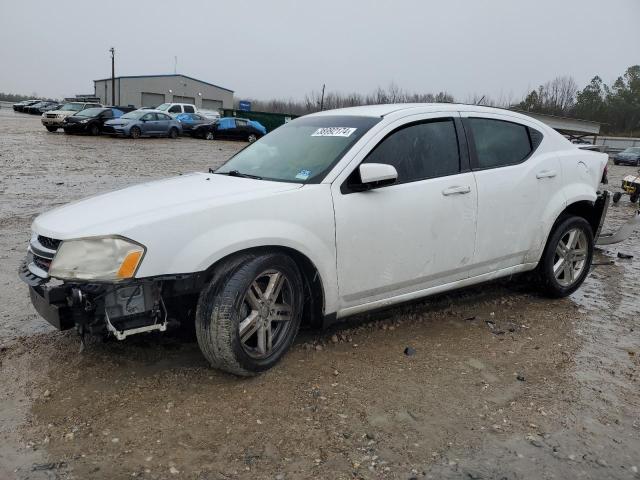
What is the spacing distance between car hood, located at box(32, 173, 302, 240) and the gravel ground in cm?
95

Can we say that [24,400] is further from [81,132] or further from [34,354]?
[81,132]

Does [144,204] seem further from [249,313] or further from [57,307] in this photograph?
[249,313]

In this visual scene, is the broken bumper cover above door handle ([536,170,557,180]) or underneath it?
underneath

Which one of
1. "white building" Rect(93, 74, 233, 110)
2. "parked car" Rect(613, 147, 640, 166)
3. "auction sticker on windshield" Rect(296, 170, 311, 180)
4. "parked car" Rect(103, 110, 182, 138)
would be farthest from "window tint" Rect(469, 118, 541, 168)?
"white building" Rect(93, 74, 233, 110)

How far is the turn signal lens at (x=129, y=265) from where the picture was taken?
112 inches

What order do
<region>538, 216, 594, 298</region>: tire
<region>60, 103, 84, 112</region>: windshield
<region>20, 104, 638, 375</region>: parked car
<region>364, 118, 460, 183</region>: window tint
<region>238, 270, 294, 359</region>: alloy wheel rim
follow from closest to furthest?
<region>20, 104, 638, 375</region>: parked car → <region>238, 270, 294, 359</region>: alloy wheel rim → <region>364, 118, 460, 183</region>: window tint → <region>538, 216, 594, 298</region>: tire → <region>60, 103, 84, 112</region>: windshield

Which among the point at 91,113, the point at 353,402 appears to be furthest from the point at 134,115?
the point at 353,402

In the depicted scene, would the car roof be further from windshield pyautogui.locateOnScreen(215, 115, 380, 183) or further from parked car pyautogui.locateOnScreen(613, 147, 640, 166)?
parked car pyautogui.locateOnScreen(613, 147, 640, 166)

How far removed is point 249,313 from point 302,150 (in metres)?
1.33

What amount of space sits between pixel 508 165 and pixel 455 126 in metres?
0.58

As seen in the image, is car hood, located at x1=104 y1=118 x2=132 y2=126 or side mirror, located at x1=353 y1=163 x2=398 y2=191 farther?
car hood, located at x1=104 y1=118 x2=132 y2=126

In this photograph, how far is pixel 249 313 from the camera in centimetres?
329

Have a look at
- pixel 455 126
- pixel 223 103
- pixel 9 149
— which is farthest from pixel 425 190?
pixel 223 103

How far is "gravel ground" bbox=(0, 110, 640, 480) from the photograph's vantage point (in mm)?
2604
